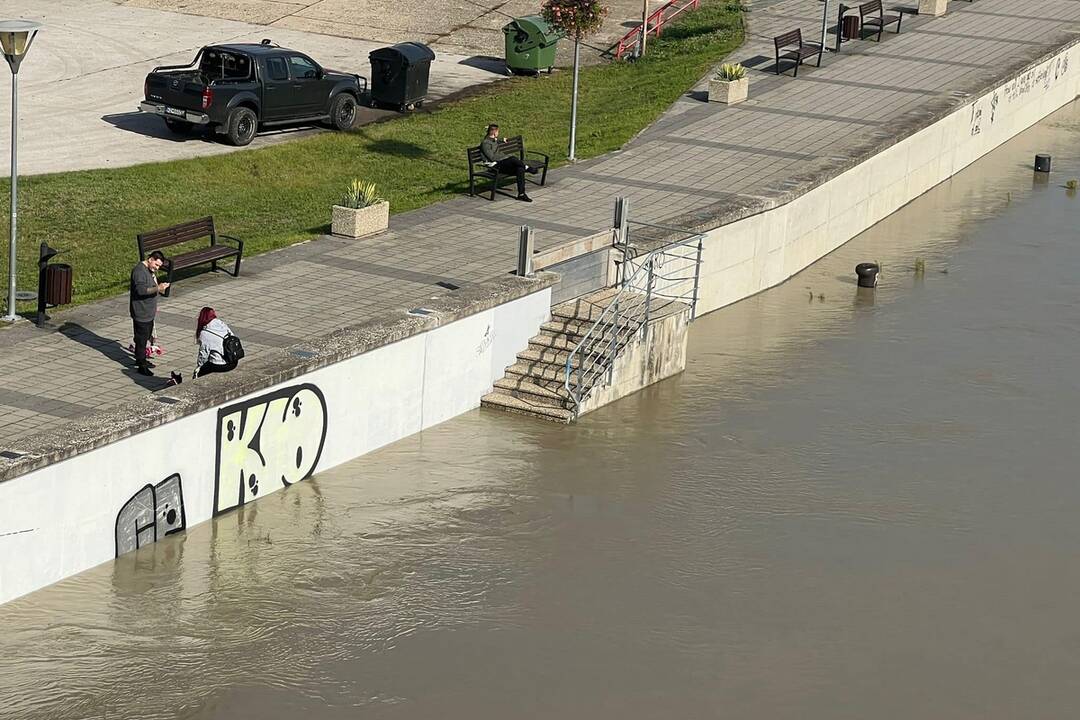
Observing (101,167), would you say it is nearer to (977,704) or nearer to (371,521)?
(371,521)

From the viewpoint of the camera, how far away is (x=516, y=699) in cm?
1295

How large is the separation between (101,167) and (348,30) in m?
11.4

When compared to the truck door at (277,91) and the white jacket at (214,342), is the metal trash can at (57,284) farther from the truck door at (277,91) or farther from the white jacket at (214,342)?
the truck door at (277,91)

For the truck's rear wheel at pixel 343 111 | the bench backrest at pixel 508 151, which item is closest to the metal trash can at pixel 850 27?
the truck's rear wheel at pixel 343 111

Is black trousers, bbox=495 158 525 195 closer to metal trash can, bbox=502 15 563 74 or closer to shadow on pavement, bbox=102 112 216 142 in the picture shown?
shadow on pavement, bbox=102 112 216 142

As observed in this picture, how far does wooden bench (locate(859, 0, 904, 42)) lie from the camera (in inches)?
1407

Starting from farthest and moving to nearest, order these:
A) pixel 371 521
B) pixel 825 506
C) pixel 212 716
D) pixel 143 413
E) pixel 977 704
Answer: pixel 825 506
pixel 371 521
pixel 143 413
pixel 977 704
pixel 212 716

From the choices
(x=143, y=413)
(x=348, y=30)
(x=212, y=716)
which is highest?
(x=348, y=30)

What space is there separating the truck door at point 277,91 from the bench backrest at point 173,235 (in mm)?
7184

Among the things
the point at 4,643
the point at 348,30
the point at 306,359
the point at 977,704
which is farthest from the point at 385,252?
the point at 348,30

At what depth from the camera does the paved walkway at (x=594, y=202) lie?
16984 mm

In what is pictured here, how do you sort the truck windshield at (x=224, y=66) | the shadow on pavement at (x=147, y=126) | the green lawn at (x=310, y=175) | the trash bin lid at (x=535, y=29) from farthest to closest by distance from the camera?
1. the trash bin lid at (x=535, y=29)
2. the shadow on pavement at (x=147, y=126)
3. the truck windshield at (x=224, y=66)
4. the green lawn at (x=310, y=175)

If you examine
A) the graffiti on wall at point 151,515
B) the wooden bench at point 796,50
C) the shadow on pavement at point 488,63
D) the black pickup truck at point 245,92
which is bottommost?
the graffiti on wall at point 151,515

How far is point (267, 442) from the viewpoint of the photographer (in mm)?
15805
